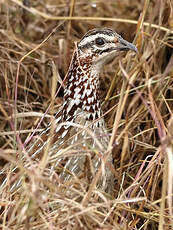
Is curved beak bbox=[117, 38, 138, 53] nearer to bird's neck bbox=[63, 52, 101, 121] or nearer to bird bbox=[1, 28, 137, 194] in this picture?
bird bbox=[1, 28, 137, 194]

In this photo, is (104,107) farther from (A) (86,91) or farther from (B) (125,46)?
(B) (125,46)

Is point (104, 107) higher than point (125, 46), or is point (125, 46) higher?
point (125, 46)

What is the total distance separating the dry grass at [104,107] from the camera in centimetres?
258

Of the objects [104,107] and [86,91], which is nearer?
[86,91]

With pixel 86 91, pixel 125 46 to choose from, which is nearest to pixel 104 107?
pixel 86 91

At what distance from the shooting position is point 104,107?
3.83m

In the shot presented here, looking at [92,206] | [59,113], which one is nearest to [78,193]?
[92,206]

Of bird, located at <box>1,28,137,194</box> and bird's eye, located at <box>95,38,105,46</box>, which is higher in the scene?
bird's eye, located at <box>95,38,105,46</box>

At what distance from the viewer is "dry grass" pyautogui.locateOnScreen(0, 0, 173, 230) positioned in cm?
258

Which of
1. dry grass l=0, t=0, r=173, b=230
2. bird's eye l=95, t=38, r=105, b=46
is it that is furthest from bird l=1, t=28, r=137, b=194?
dry grass l=0, t=0, r=173, b=230

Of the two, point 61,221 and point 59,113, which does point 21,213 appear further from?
point 59,113

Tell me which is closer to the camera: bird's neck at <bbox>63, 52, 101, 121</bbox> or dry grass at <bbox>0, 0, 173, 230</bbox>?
dry grass at <bbox>0, 0, 173, 230</bbox>

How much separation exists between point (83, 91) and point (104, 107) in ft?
1.96

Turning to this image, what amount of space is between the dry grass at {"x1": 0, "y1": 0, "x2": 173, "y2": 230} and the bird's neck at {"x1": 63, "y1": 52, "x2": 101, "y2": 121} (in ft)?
0.64
